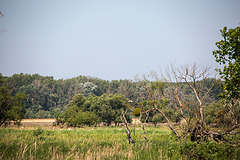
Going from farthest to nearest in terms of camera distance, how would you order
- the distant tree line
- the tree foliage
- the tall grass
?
the distant tree line, the tree foliage, the tall grass

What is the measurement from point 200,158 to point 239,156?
1.29 meters

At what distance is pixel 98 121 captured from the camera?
27906mm

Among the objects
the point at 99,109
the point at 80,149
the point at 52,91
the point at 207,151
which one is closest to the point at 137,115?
the point at 99,109

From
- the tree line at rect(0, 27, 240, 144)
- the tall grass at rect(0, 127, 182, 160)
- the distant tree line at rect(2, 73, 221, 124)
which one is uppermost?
the distant tree line at rect(2, 73, 221, 124)

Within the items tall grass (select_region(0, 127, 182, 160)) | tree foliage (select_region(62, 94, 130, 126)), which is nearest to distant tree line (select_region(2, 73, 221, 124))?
tree foliage (select_region(62, 94, 130, 126))

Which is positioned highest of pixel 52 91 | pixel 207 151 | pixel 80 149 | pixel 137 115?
pixel 52 91

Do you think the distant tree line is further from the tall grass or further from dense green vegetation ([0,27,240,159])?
the tall grass

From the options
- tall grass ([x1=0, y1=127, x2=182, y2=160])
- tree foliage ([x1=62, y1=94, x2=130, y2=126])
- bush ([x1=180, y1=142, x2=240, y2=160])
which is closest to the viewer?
tall grass ([x1=0, y1=127, x2=182, y2=160])

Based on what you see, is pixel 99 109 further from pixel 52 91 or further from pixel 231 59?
pixel 52 91

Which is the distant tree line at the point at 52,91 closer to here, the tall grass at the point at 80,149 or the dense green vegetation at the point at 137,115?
the dense green vegetation at the point at 137,115

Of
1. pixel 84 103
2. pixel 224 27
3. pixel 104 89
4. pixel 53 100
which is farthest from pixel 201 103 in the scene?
pixel 104 89

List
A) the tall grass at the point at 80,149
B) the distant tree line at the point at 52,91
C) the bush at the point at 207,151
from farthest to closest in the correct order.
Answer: the distant tree line at the point at 52,91 → the bush at the point at 207,151 → the tall grass at the point at 80,149

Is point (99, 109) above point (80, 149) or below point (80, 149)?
above

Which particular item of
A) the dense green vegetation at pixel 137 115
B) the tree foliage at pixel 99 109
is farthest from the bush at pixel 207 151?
the tree foliage at pixel 99 109
